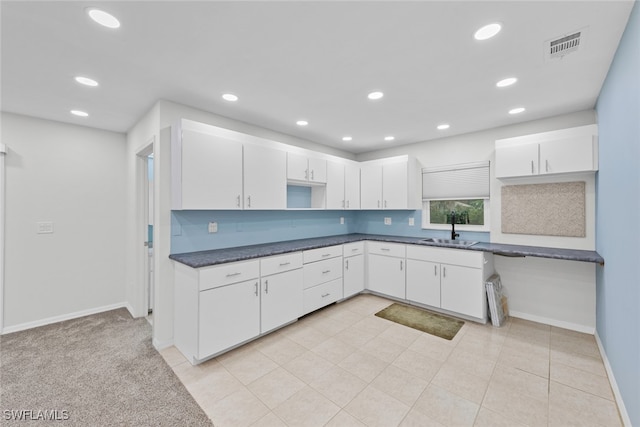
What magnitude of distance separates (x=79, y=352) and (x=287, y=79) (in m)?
3.32

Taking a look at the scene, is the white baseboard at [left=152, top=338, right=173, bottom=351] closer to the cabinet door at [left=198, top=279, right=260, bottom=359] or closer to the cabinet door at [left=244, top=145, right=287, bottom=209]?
the cabinet door at [left=198, top=279, right=260, bottom=359]

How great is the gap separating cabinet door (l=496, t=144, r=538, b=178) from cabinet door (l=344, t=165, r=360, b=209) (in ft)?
6.63

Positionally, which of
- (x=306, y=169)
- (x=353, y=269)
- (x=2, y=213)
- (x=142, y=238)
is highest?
(x=306, y=169)

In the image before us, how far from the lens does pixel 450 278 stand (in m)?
3.38

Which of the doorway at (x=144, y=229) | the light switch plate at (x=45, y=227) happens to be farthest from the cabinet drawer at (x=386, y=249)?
the light switch plate at (x=45, y=227)

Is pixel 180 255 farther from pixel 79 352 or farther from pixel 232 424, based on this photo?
pixel 232 424

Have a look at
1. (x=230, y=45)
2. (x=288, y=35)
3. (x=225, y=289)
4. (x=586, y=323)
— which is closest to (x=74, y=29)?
(x=230, y=45)

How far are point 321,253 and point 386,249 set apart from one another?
44.4 inches

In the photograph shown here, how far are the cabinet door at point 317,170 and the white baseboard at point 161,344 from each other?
252cm

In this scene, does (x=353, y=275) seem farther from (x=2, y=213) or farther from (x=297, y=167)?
(x=2, y=213)

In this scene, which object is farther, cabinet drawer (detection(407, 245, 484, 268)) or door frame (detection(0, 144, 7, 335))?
cabinet drawer (detection(407, 245, 484, 268))

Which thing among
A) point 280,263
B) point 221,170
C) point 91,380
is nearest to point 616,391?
point 280,263

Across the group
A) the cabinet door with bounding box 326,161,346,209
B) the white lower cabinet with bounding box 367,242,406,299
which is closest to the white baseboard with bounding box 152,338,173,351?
the cabinet door with bounding box 326,161,346,209

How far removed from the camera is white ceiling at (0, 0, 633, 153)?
4.91 feet
